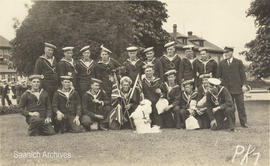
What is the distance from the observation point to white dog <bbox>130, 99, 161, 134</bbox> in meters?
7.23

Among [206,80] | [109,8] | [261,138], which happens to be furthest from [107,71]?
[109,8]

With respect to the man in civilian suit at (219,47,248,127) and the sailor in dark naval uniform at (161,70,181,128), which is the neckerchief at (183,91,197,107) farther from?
the man in civilian suit at (219,47,248,127)

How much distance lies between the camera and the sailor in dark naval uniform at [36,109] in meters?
7.08

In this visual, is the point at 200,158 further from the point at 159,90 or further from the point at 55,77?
the point at 55,77

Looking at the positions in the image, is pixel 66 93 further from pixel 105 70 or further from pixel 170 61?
pixel 170 61

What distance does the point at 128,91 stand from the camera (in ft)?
25.9

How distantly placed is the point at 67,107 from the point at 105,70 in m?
1.21

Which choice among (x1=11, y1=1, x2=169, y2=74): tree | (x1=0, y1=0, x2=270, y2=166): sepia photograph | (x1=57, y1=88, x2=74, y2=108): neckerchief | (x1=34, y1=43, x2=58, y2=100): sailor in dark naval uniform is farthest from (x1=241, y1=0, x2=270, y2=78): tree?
(x1=57, y1=88, x2=74, y2=108): neckerchief

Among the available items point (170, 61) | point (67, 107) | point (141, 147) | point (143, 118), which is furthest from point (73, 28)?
point (141, 147)

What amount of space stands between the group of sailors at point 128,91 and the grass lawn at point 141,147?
49 cm

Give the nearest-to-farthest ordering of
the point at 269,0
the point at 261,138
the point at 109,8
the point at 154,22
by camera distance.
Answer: the point at 261,138 < the point at 109,8 < the point at 269,0 < the point at 154,22

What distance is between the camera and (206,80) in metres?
7.73

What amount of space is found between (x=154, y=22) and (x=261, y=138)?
14.9 metres

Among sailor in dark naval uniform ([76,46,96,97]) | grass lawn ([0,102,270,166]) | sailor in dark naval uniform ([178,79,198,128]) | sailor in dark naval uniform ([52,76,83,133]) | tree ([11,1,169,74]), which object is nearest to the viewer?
grass lawn ([0,102,270,166])
